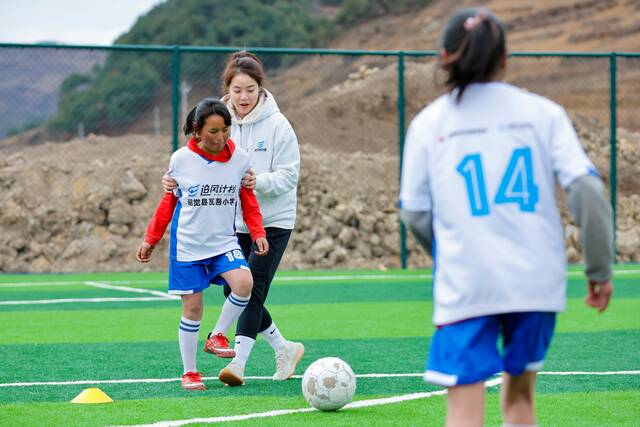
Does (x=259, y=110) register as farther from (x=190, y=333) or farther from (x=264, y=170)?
(x=190, y=333)

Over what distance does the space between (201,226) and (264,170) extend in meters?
0.66

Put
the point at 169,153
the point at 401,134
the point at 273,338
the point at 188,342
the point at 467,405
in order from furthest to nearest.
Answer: the point at 169,153 → the point at 401,134 → the point at 273,338 → the point at 188,342 → the point at 467,405

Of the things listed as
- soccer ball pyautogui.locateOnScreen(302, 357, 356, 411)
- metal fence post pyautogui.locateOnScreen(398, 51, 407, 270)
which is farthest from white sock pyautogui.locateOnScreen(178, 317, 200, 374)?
metal fence post pyautogui.locateOnScreen(398, 51, 407, 270)

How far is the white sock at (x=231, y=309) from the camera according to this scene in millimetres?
6684

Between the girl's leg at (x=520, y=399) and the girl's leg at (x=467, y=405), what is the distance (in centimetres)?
25

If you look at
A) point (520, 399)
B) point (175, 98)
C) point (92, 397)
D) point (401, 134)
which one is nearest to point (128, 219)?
point (175, 98)

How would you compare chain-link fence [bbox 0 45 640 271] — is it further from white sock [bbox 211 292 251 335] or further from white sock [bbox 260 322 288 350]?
white sock [bbox 211 292 251 335]

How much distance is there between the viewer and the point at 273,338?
704cm

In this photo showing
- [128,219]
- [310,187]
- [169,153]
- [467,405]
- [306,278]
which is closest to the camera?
[467,405]

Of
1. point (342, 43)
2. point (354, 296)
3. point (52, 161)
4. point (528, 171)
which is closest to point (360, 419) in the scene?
point (528, 171)

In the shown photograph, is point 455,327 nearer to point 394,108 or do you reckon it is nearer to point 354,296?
point 354,296

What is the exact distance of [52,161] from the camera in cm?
2191

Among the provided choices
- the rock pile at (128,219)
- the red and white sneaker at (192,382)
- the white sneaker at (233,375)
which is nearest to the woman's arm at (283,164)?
the white sneaker at (233,375)

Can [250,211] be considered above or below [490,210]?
above
